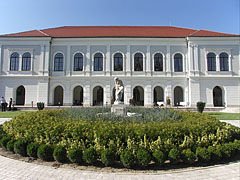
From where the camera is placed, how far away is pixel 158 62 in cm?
2594

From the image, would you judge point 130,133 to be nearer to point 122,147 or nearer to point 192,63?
point 122,147

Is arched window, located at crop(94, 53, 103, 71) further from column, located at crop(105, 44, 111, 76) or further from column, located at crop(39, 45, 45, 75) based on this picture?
column, located at crop(39, 45, 45, 75)

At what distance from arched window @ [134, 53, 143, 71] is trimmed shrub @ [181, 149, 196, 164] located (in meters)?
22.1

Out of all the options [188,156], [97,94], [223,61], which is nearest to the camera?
[188,156]

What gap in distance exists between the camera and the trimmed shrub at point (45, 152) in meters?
4.54

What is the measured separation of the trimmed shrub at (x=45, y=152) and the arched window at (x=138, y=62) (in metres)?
22.4

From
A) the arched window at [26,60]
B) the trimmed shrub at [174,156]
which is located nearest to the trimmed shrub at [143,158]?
the trimmed shrub at [174,156]

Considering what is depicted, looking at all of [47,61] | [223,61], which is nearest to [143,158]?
[47,61]

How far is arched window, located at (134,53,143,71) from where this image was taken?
25.8 metres

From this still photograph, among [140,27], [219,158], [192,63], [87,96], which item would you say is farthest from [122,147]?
[140,27]

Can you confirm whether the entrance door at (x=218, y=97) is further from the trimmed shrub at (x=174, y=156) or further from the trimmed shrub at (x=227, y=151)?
the trimmed shrub at (x=174, y=156)

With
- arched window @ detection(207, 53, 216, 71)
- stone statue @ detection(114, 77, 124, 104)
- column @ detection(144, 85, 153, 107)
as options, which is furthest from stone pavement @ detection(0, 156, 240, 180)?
arched window @ detection(207, 53, 216, 71)

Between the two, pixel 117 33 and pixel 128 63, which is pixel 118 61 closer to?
pixel 128 63

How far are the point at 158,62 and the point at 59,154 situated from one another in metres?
24.0
